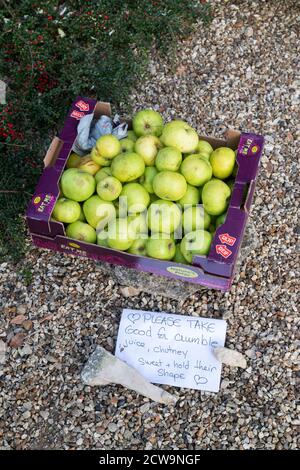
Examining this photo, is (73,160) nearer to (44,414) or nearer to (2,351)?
(2,351)

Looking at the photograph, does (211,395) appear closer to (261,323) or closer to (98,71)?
(261,323)

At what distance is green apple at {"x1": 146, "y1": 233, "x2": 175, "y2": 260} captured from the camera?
100.0 inches

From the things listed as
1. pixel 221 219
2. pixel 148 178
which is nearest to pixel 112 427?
pixel 221 219

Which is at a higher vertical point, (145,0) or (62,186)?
(145,0)

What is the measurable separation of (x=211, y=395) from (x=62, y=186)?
1.28 m

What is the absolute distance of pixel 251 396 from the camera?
2.56 metres

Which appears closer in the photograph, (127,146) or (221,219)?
(221,219)

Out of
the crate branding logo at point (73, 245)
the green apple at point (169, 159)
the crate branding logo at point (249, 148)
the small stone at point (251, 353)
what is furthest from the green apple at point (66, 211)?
the small stone at point (251, 353)

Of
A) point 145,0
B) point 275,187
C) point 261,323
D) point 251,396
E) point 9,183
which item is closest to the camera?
point 251,396

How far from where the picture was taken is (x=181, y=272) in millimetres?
2574

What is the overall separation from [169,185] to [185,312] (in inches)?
27.9

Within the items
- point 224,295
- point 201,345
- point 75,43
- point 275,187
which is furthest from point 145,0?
point 201,345

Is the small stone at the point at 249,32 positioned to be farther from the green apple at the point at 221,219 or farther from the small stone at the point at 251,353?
the small stone at the point at 251,353

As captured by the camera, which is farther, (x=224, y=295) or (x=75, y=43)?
(x=75, y=43)
